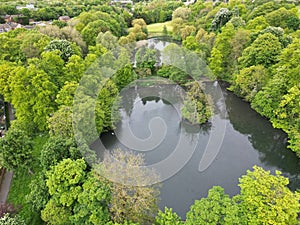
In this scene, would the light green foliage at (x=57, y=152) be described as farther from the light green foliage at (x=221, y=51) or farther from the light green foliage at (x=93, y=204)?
the light green foliage at (x=221, y=51)

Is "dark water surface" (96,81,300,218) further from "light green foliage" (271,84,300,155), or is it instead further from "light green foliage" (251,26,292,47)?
"light green foliage" (251,26,292,47)

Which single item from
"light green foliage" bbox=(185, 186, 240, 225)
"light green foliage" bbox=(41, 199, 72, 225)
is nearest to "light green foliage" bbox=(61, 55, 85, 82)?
"light green foliage" bbox=(41, 199, 72, 225)

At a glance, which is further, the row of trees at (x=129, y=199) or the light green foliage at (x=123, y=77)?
the light green foliage at (x=123, y=77)

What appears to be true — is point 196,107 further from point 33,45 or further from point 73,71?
point 33,45

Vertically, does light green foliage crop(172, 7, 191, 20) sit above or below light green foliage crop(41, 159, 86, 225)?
above

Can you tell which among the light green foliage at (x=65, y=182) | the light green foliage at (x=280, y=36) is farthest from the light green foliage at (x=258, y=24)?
the light green foliage at (x=65, y=182)

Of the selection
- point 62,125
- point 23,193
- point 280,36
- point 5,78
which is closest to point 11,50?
point 5,78

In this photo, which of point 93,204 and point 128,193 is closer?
point 93,204
